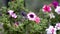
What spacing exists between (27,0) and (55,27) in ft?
4.58

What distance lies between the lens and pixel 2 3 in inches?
127

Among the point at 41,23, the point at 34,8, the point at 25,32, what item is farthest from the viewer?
the point at 34,8

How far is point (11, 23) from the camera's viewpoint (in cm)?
188

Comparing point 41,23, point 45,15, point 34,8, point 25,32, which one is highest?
point 34,8

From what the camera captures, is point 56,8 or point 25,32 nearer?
point 25,32

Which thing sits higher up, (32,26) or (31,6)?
(31,6)

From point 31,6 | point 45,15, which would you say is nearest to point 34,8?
point 31,6

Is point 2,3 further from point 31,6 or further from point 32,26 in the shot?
point 32,26

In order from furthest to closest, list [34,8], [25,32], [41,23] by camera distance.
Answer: [34,8], [41,23], [25,32]

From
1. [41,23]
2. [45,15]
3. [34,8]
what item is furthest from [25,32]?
[34,8]

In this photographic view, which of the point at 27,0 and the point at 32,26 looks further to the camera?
the point at 27,0

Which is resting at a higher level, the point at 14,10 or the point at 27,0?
the point at 27,0

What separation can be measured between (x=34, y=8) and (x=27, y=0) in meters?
0.20

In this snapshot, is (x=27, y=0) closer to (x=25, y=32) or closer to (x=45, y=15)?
(x=45, y=15)
